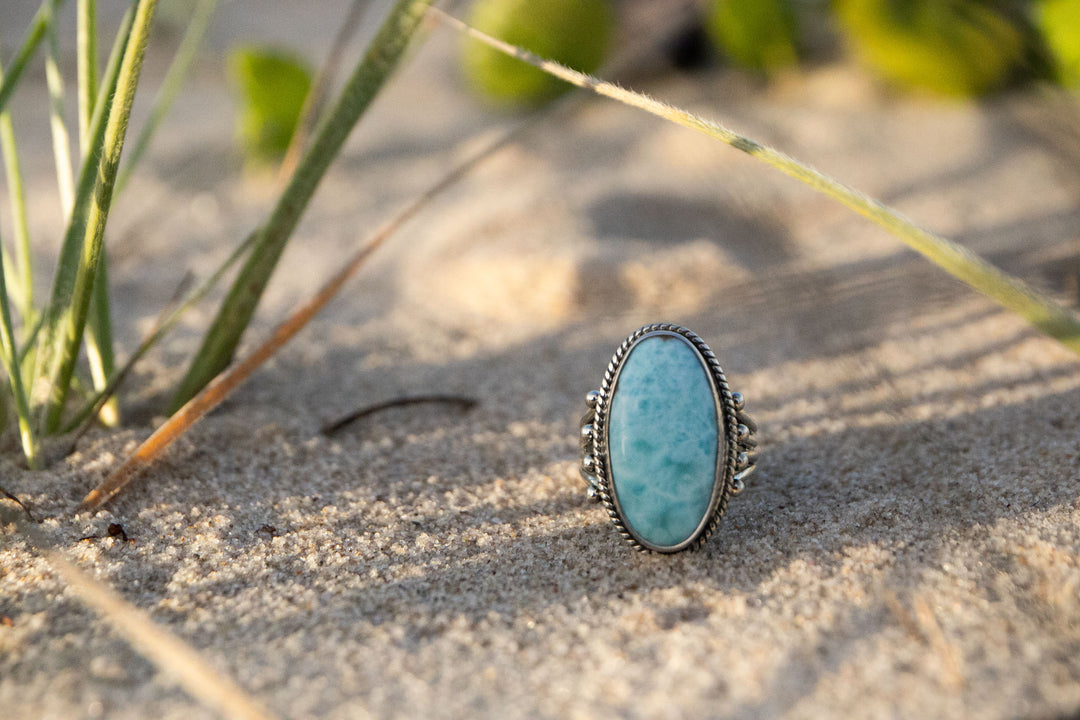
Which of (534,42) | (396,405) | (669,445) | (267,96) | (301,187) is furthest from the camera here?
(534,42)

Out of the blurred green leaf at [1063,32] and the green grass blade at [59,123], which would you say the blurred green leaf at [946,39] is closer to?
the blurred green leaf at [1063,32]

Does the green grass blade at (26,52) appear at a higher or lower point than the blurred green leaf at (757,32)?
higher

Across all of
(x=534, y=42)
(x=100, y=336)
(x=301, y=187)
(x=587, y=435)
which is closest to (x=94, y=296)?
(x=100, y=336)

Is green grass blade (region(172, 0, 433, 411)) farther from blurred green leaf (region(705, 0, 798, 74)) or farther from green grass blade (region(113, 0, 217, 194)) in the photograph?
blurred green leaf (region(705, 0, 798, 74))

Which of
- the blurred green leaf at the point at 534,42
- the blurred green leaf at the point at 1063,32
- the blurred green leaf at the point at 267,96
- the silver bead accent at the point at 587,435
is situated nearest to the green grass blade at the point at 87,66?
the silver bead accent at the point at 587,435

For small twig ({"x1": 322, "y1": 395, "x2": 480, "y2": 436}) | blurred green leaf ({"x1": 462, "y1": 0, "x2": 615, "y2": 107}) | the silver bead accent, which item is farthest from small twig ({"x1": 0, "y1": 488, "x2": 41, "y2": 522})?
blurred green leaf ({"x1": 462, "y1": 0, "x2": 615, "y2": 107})

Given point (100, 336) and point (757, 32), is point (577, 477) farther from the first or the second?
point (757, 32)

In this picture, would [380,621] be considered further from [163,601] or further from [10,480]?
[10,480]

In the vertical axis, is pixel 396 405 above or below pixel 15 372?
below
